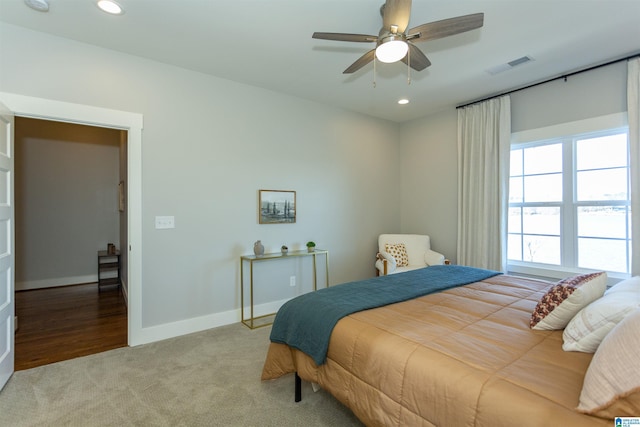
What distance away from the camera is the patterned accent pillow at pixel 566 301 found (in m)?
1.52

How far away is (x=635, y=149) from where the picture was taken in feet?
9.45

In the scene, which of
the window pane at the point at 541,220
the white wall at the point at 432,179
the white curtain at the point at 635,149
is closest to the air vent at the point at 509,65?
the white curtain at the point at 635,149

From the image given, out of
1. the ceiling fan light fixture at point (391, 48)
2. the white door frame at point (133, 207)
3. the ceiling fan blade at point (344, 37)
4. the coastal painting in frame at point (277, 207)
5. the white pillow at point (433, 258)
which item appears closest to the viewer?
the ceiling fan light fixture at point (391, 48)

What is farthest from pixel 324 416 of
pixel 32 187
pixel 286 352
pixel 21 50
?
pixel 32 187

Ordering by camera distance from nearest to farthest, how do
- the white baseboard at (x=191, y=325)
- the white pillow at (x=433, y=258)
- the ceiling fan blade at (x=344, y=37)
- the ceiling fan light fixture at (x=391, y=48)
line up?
the ceiling fan light fixture at (x=391, y=48) → the ceiling fan blade at (x=344, y=37) → the white baseboard at (x=191, y=325) → the white pillow at (x=433, y=258)

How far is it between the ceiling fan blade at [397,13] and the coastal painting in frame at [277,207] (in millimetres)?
2358

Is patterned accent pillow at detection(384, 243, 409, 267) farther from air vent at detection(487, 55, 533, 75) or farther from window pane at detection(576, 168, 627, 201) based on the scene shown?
air vent at detection(487, 55, 533, 75)

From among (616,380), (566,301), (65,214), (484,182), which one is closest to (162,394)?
(616,380)

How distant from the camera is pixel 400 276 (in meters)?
2.71

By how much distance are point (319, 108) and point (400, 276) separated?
2645 mm

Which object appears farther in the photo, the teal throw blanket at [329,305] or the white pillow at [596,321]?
the teal throw blanket at [329,305]

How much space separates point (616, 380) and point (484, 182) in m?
3.42

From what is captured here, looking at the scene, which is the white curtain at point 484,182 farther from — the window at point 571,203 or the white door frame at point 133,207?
the white door frame at point 133,207

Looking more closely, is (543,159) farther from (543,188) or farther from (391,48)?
(391,48)
